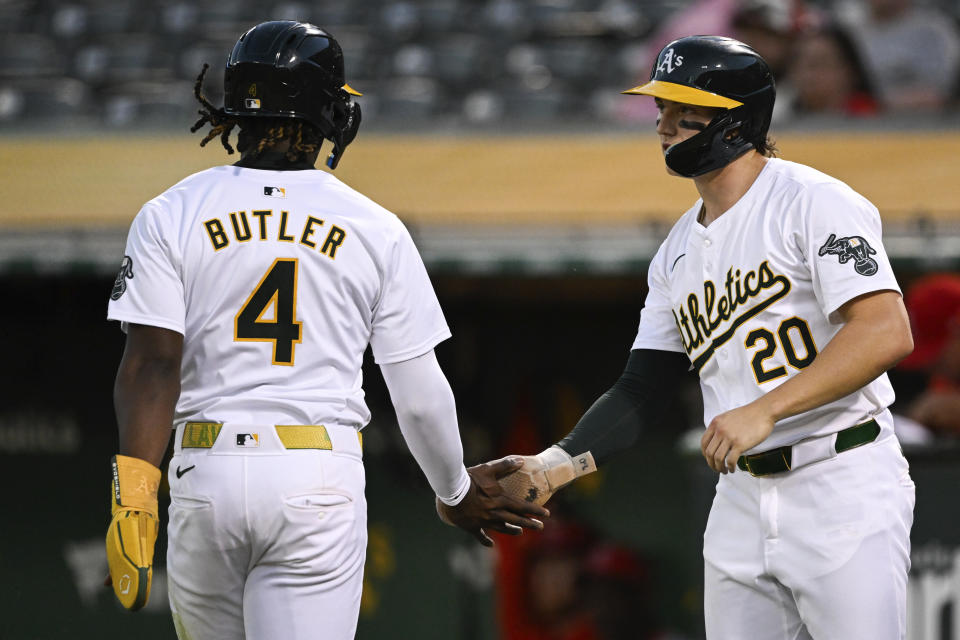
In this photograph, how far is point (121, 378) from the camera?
110 inches

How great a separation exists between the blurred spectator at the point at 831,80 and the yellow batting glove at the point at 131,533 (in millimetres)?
4731

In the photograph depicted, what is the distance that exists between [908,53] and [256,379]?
5.36 meters

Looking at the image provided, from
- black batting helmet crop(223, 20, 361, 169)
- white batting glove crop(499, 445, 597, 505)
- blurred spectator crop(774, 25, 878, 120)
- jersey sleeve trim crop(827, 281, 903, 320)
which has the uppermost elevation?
blurred spectator crop(774, 25, 878, 120)

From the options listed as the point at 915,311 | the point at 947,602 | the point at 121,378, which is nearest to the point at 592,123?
the point at 915,311

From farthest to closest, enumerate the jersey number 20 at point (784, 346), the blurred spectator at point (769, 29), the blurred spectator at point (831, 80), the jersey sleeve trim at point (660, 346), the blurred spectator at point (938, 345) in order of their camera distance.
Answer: the blurred spectator at point (769, 29) < the blurred spectator at point (831, 80) < the blurred spectator at point (938, 345) < the jersey sleeve trim at point (660, 346) < the jersey number 20 at point (784, 346)

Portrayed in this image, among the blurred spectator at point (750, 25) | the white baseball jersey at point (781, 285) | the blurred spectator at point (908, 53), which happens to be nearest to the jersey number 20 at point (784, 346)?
the white baseball jersey at point (781, 285)

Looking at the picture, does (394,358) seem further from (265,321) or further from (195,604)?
(195,604)

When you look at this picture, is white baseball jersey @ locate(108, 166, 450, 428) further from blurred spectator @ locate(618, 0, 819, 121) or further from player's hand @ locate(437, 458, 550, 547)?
blurred spectator @ locate(618, 0, 819, 121)

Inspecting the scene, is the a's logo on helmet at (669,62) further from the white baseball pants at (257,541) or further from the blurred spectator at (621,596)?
the blurred spectator at (621,596)

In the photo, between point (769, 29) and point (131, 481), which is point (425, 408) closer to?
point (131, 481)

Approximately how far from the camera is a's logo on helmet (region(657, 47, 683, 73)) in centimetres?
311

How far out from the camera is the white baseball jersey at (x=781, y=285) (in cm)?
282

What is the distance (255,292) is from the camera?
283 centimetres

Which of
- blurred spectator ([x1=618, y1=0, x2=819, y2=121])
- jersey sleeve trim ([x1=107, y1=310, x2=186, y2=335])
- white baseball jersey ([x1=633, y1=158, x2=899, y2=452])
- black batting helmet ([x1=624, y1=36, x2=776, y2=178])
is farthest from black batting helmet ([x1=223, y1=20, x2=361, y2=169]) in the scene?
blurred spectator ([x1=618, y1=0, x2=819, y2=121])
